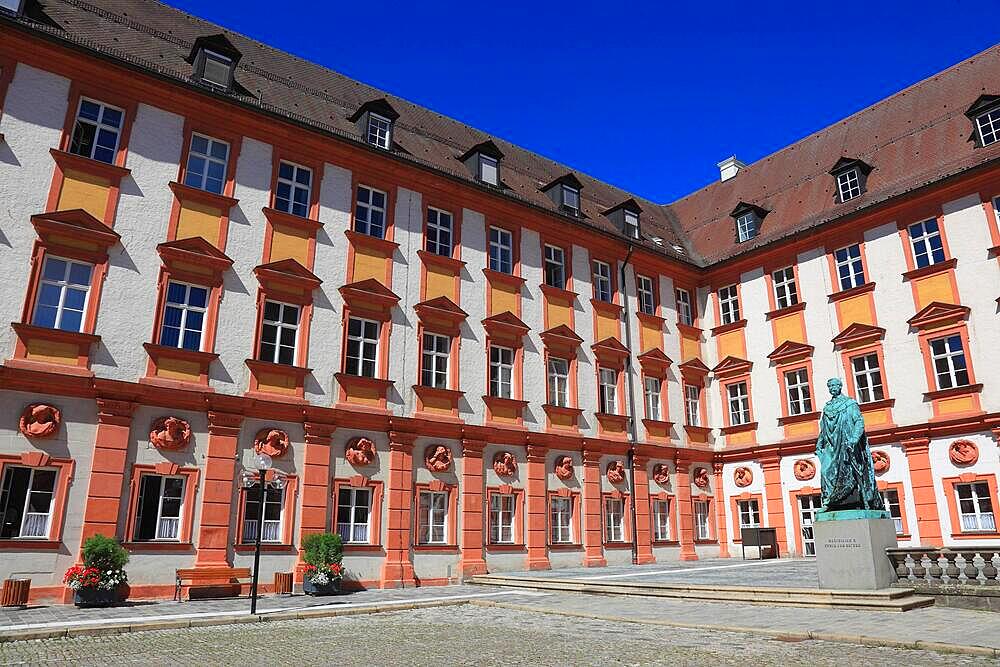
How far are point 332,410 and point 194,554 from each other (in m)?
4.58

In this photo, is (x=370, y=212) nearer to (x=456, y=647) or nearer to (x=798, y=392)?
(x=456, y=647)

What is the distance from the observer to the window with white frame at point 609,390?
1001 inches

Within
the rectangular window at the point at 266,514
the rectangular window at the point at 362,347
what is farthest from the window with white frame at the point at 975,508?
the rectangular window at the point at 266,514

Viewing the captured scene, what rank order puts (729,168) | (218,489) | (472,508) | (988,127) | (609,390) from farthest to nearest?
(729,168)
(609,390)
(988,127)
(472,508)
(218,489)

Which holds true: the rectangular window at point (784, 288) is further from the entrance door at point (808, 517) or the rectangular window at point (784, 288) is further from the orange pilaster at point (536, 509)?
the orange pilaster at point (536, 509)

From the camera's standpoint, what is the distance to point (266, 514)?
57.9 feet

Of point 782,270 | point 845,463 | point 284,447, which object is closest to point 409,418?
point 284,447

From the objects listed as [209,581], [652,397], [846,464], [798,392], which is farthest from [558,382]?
[209,581]

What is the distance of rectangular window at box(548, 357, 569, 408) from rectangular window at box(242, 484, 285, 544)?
938 centimetres

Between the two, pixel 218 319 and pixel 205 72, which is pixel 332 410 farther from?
pixel 205 72

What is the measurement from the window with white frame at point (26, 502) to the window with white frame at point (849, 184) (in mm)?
25883

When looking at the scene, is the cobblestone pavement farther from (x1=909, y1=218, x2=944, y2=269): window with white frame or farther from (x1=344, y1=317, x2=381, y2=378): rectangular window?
(x1=909, y1=218, x2=944, y2=269): window with white frame

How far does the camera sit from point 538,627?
450 inches

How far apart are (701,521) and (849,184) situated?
13.4 meters
